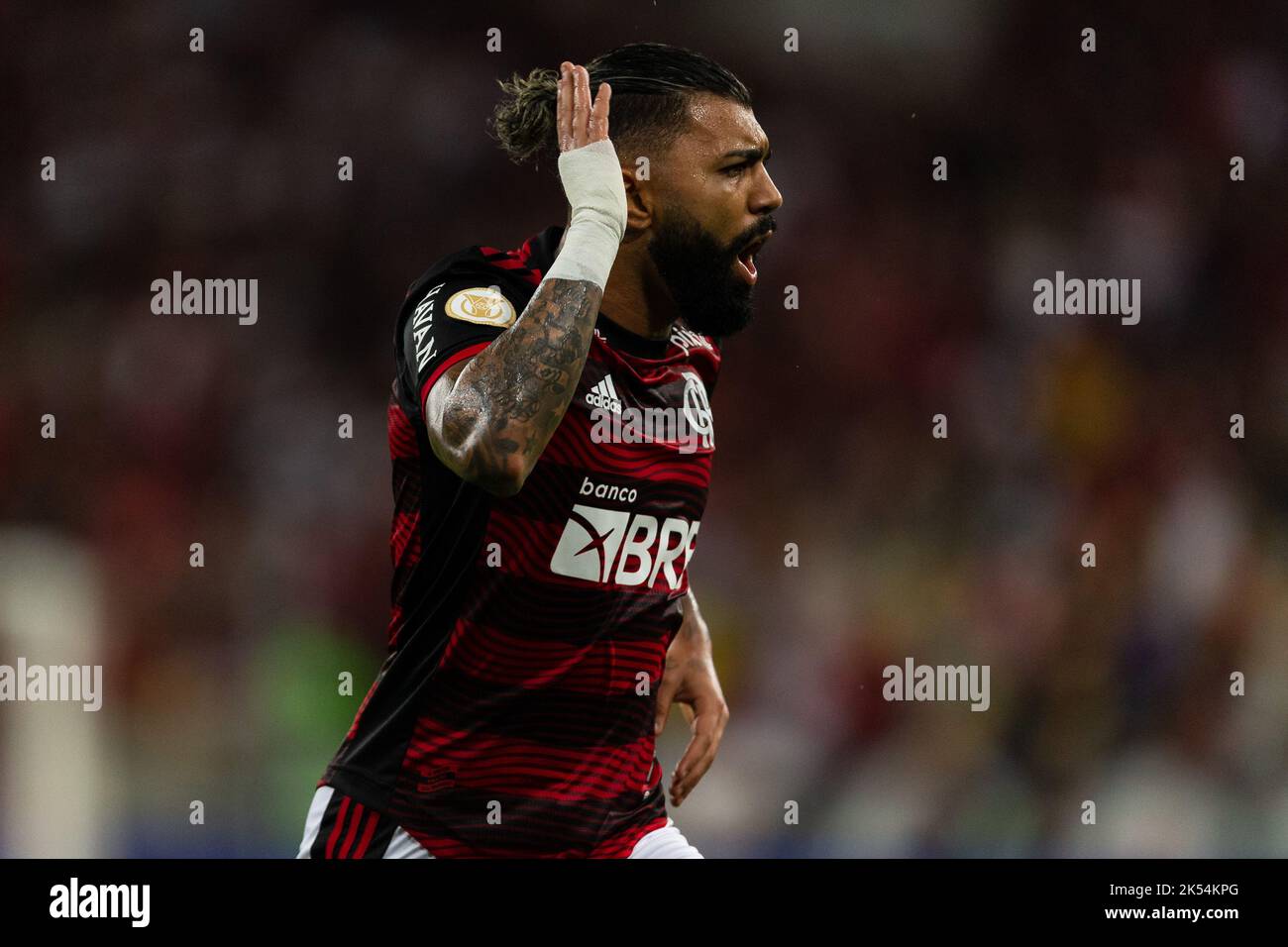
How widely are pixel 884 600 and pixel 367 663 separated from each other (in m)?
2.06

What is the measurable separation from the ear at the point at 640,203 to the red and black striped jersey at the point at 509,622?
33 centimetres

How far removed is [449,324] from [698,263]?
0.66 meters

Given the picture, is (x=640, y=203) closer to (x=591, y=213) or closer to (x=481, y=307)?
(x=591, y=213)

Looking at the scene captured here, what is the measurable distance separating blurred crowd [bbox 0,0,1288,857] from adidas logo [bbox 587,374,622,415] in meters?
2.79

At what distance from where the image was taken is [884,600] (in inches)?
218

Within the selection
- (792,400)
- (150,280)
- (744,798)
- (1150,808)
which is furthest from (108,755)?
(1150,808)

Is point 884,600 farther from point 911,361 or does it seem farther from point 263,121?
point 263,121

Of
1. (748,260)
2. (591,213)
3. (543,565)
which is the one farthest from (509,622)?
(748,260)

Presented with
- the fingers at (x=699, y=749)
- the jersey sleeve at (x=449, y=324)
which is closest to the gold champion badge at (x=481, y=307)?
the jersey sleeve at (x=449, y=324)

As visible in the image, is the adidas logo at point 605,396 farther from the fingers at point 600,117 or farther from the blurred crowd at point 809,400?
the blurred crowd at point 809,400

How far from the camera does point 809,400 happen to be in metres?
5.77

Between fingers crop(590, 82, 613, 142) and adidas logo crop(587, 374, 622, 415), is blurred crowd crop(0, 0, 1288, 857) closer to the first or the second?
adidas logo crop(587, 374, 622, 415)

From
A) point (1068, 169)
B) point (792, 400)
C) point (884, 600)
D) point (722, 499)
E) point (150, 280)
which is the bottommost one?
point (884, 600)

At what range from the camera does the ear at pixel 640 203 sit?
2.84 m
